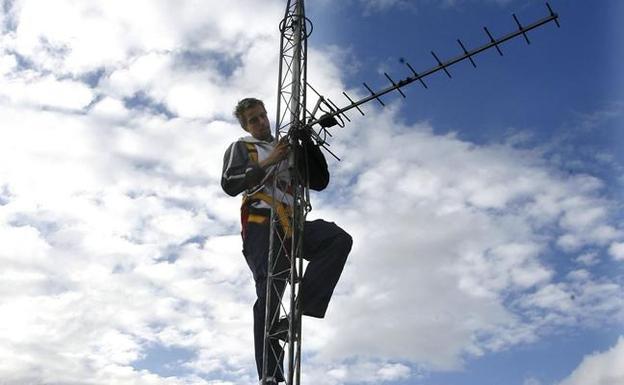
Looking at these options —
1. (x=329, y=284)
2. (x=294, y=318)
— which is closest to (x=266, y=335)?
(x=294, y=318)

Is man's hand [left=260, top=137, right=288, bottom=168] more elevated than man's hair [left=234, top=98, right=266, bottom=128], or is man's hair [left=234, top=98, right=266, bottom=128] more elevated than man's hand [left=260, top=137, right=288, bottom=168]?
man's hair [left=234, top=98, right=266, bottom=128]

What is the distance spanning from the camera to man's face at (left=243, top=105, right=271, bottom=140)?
381 inches

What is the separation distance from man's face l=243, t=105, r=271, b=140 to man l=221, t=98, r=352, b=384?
182 mm

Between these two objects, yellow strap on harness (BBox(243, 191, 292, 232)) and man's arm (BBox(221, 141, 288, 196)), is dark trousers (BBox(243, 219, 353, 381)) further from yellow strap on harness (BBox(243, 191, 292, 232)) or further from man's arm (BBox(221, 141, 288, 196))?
man's arm (BBox(221, 141, 288, 196))

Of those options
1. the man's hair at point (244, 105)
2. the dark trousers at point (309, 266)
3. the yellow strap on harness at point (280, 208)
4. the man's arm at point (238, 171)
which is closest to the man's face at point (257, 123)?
the man's hair at point (244, 105)

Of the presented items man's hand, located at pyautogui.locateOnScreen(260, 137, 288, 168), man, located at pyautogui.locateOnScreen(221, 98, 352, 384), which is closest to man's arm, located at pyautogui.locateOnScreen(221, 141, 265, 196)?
man, located at pyautogui.locateOnScreen(221, 98, 352, 384)

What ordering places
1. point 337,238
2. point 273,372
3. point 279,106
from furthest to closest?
point 279,106
point 337,238
point 273,372

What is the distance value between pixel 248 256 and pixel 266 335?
3.68ft

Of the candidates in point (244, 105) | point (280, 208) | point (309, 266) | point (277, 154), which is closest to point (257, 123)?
point (244, 105)

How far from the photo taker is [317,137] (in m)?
9.55

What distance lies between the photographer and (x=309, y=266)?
892cm

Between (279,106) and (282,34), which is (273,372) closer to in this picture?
(279,106)

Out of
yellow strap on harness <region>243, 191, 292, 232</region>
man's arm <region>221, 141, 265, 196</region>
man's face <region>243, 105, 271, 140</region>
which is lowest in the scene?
yellow strap on harness <region>243, 191, 292, 232</region>

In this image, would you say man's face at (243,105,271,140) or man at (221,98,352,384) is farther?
man's face at (243,105,271,140)
